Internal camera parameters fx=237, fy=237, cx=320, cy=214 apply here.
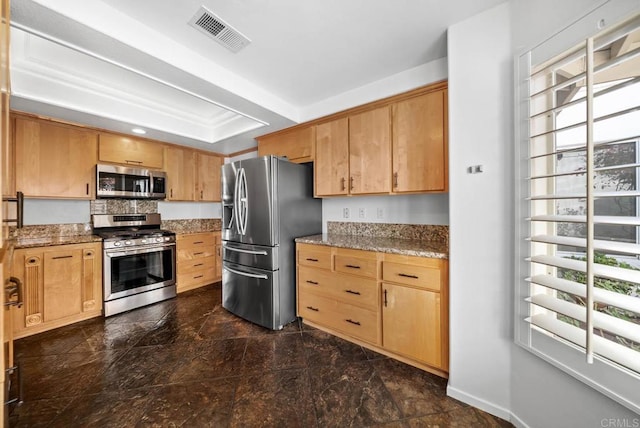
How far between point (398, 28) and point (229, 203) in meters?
2.39

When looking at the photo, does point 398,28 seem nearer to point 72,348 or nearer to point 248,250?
point 248,250

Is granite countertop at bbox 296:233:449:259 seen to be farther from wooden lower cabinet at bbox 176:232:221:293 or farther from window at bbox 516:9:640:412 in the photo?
wooden lower cabinet at bbox 176:232:221:293

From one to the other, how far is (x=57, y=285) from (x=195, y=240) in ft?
5.02

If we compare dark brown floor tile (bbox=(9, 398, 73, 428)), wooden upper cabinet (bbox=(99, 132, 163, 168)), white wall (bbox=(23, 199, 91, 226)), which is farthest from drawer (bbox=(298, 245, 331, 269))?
white wall (bbox=(23, 199, 91, 226))

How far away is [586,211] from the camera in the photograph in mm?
973

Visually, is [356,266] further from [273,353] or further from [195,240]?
[195,240]

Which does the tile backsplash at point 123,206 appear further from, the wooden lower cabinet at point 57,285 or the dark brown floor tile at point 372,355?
the dark brown floor tile at point 372,355

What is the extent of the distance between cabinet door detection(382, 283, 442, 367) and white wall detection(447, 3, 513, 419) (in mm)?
160

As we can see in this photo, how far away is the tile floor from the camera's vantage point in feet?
4.79

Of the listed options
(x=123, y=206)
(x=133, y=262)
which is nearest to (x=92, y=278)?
(x=133, y=262)

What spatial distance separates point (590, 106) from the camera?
0.96 metres

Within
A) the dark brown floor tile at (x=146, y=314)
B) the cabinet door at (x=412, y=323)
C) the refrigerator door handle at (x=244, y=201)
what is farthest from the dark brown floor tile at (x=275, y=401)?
the dark brown floor tile at (x=146, y=314)

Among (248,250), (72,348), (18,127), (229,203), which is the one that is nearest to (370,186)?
(248,250)

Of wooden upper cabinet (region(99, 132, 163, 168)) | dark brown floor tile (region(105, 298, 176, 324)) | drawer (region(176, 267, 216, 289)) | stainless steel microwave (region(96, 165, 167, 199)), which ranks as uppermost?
wooden upper cabinet (region(99, 132, 163, 168))
